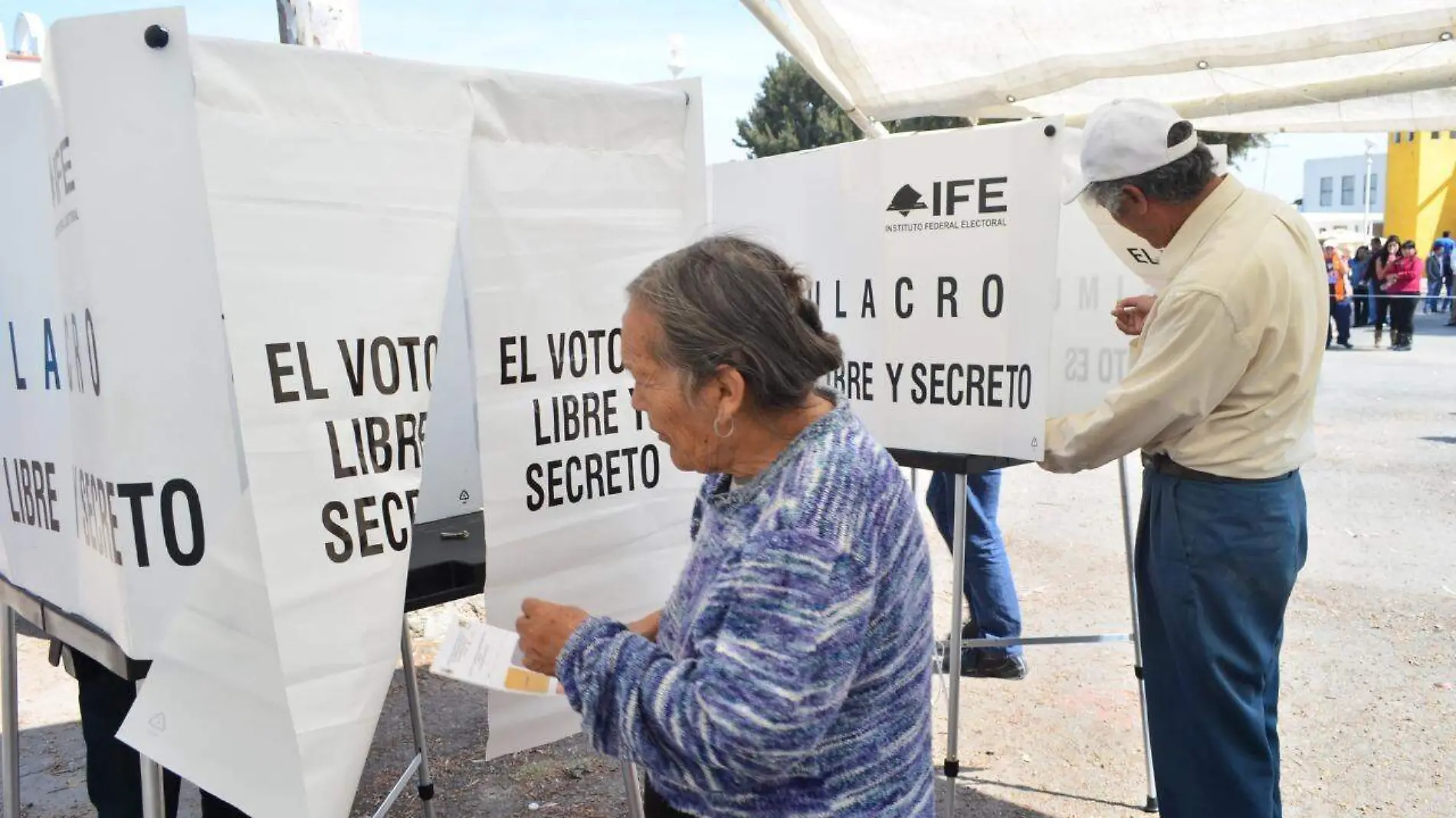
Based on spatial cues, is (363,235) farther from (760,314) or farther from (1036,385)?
(1036,385)

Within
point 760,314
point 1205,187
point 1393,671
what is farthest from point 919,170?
point 1393,671

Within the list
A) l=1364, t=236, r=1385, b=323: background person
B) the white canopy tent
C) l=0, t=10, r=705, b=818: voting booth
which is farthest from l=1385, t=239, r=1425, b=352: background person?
l=0, t=10, r=705, b=818: voting booth

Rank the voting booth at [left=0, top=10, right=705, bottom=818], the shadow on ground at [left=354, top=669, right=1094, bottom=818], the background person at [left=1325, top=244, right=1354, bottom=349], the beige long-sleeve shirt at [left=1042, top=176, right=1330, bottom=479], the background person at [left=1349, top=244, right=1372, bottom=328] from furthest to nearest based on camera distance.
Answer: the background person at [left=1349, top=244, right=1372, bottom=328] < the background person at [left=1325, top=244, right=1354, bottom=349] < the shadow on ground at [left=354, top=669, right=1094, bottom=818] < the beige long-sleeve shirt at [left=1042, top=176, right=1330, bottom=479] < the voting booth at [left=0, top=10, right=705, bottom=818]

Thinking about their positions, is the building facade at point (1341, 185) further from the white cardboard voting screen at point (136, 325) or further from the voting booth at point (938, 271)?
the white cardboard voting screen at point (136, 325)

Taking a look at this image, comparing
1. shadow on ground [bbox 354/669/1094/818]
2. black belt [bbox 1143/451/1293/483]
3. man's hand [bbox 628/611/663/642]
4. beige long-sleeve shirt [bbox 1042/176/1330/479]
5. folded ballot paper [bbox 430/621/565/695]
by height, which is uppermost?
beige long-sleeve shirt [bbox 1042/176/1330/479]

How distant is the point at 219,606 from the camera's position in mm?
1513

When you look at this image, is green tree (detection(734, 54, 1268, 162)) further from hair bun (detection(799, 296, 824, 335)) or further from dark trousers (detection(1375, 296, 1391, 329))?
hair bun (detection(799, 296, 824, 335))

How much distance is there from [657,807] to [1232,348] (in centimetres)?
147

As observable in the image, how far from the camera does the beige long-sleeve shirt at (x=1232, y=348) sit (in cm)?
216

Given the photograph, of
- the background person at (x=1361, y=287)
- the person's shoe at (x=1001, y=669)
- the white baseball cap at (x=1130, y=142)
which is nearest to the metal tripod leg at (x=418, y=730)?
the white baseball cap at (x=1130, y=142)

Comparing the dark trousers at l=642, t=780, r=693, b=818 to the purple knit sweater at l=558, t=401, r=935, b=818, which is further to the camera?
the dark trousers at l=642, t=780, r=693, b=818

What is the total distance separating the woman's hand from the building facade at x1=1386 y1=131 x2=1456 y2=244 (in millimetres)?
25730

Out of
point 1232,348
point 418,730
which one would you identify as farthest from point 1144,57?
point 418,730

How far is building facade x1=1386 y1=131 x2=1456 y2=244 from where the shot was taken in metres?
22.4
